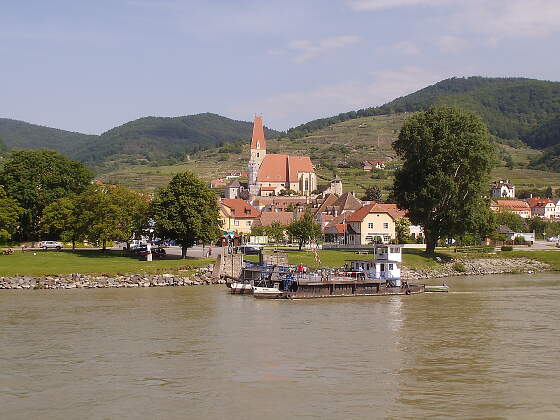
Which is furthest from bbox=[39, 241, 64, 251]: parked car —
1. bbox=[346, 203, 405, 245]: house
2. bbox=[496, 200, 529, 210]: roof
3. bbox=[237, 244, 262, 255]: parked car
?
bbox=[496, 200, 529, 210]: roof

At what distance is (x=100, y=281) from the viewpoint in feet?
179

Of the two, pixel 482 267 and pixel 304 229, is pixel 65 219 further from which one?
pixel 482 267

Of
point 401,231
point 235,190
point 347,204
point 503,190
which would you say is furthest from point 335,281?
point 503,190

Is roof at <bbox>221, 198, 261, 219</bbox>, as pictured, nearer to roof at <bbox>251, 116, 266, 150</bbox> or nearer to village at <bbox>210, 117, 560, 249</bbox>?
village at <bbox>210, 117, 560, 249</bbox>

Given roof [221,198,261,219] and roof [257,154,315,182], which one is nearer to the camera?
roof [221,198,261,219]

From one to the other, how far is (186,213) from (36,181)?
22.4m

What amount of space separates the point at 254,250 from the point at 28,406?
52087mm

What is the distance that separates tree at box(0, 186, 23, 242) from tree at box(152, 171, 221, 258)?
1403 cm

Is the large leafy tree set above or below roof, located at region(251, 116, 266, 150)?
below

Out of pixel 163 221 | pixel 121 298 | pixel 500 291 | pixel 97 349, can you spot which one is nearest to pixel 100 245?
pixel 163 221

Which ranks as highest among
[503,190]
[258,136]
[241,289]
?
[258,136]

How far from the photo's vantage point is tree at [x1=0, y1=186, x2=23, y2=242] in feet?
224

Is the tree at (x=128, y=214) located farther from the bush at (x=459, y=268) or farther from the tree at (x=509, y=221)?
the tree at (x=509, y=221)

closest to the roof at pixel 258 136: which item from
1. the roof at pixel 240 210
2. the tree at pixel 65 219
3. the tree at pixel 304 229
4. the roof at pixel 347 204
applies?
the roof at pixel 347 204
